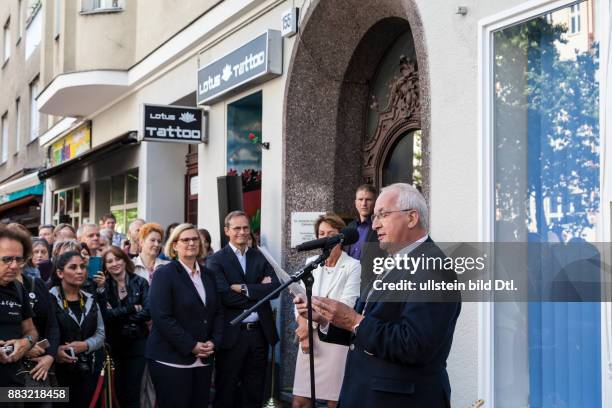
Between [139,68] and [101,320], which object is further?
[139,68]

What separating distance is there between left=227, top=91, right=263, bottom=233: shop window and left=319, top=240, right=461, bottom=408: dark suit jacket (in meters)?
6.76

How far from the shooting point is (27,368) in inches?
206

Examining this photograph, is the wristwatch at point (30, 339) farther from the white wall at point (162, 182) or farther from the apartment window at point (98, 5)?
the apartment window at point (98, 5)

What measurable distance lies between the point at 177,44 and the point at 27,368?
770 centimetres

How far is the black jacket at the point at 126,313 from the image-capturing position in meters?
6.84

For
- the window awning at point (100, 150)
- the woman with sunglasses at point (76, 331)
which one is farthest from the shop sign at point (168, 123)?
the woman with sunglasses at point (76, 331)

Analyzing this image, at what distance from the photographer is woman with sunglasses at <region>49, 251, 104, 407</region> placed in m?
5.95

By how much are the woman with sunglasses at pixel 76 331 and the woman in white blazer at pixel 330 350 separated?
1682 millimetres

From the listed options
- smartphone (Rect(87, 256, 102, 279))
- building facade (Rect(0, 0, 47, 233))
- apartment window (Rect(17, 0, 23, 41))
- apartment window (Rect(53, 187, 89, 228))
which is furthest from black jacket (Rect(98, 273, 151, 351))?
apartment window (Rect(17, 0, 23, 41))

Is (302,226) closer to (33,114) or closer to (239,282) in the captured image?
(239,282)

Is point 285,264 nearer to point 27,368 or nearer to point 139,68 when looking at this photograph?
point 27,368

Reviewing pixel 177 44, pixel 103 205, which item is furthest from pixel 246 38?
pixel 103 205

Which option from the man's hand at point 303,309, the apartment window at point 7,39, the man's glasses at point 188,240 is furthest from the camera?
the apartment window at point 7,39

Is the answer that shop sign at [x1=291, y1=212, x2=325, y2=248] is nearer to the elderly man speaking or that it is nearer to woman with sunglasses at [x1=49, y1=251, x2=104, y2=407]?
woman with sunglasses at [x1=49, y1=251, x2=104, y2=407]
